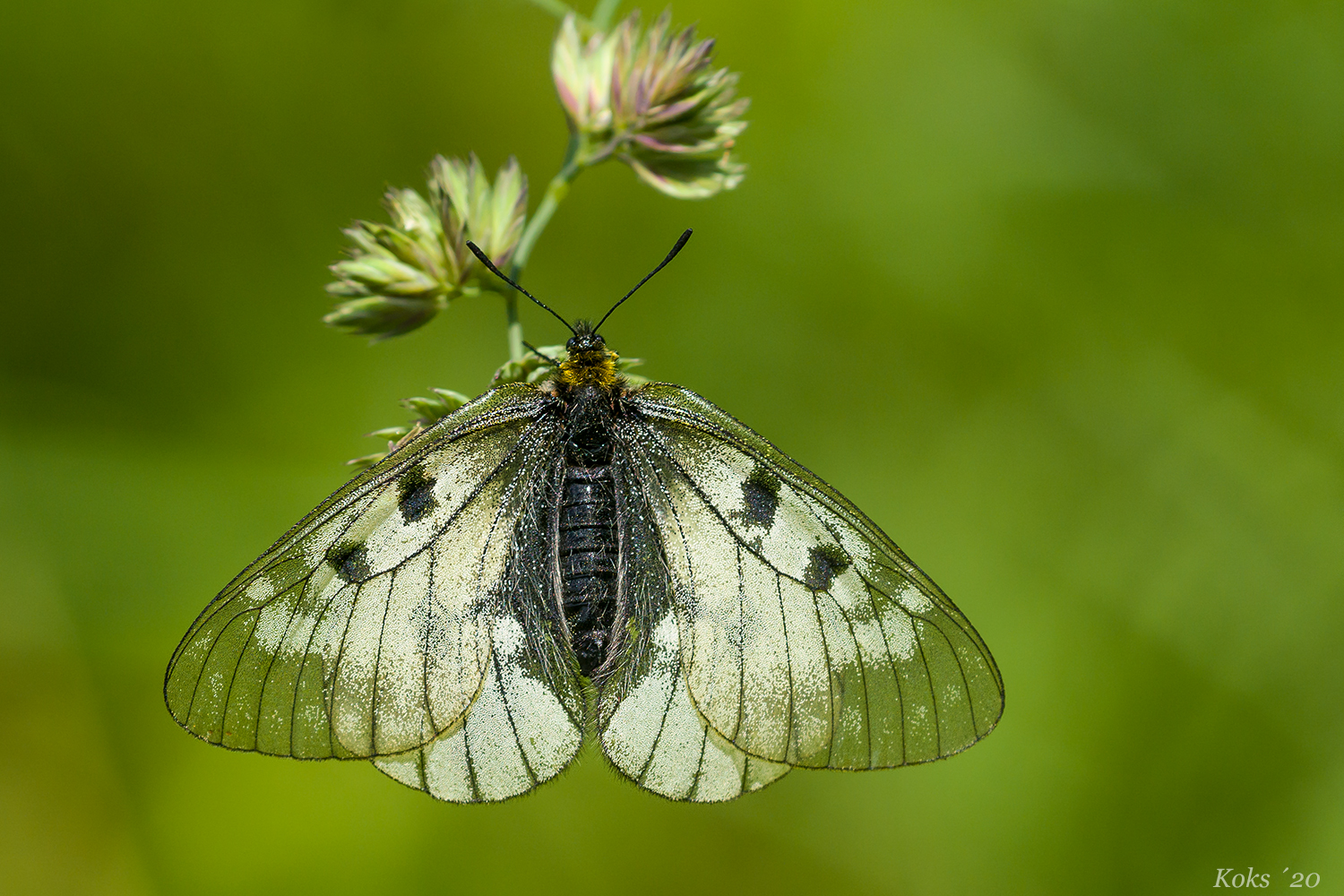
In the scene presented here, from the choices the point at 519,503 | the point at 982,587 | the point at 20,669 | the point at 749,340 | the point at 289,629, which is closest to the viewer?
the point at 289,629

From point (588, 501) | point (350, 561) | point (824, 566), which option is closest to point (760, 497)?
point (824, 566)

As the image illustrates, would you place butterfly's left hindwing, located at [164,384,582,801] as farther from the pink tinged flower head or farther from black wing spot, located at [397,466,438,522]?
the pink tinged flower head

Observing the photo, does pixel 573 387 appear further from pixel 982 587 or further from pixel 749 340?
pixel 982 587

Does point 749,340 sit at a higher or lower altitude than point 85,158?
lower

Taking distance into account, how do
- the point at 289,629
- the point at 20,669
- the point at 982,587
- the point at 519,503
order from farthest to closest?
1. the point at 982,587
2. the point at 20,669
3. the point at 519,503
4. the point at 289,629

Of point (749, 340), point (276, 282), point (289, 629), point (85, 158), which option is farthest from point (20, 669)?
point (749, 340)

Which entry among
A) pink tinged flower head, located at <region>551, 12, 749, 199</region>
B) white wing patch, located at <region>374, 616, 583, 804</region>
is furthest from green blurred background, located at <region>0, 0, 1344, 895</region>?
white wing patch, located at <region>374, 616, 583, 804</region>

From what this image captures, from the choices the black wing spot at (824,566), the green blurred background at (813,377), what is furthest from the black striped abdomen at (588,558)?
the green blurred background at (813,377)

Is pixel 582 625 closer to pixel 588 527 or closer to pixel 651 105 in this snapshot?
pixel 588 527
